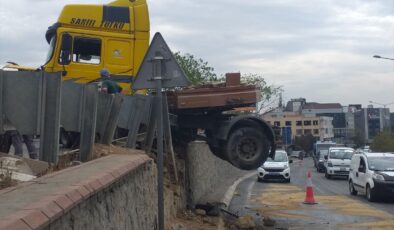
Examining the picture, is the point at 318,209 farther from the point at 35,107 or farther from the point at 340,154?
the point at 340,154

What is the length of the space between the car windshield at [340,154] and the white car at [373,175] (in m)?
11.5

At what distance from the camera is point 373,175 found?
18.5m

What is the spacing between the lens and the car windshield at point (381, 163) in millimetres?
19045

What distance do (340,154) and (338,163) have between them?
1144 millimetres

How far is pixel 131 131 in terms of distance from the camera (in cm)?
969

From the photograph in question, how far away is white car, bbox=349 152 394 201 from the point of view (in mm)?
17891

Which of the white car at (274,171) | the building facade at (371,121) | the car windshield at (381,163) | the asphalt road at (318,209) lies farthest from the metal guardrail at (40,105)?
the building facade at (371,121)

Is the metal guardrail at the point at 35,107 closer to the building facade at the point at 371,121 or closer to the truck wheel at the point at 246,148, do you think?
the truck wheel at the point at 246,148

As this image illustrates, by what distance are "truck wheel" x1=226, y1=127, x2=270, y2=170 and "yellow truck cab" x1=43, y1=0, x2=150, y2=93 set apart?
8.68ft

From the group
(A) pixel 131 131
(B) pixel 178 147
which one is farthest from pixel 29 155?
(B) pixel 178 147

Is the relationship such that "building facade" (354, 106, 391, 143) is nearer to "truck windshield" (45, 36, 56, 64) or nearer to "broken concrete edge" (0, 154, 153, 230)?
"truck windshield" (45, 36, 56, 64)

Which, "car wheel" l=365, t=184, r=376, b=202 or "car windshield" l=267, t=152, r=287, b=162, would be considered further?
"car windshield" l=267, t=152, r=287, b=162

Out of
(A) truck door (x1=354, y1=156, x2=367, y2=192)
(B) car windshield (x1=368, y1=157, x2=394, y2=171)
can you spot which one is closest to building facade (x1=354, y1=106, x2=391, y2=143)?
(A) truck door (x1=354, y1=156, x2=367, y2=192)

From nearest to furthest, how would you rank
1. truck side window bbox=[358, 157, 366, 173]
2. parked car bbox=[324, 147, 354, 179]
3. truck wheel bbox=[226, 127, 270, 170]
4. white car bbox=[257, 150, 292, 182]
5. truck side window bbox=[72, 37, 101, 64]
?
truck wheel bbox=[226, 127, 270, 170] → truck side window bbox=[72, 37, 101, 64] → truck side window bbox=[358, 157, 366, 173] → white car bbox=[257, 150, 292, 182] → parked car bbox=[324, 147, 354, 179]
